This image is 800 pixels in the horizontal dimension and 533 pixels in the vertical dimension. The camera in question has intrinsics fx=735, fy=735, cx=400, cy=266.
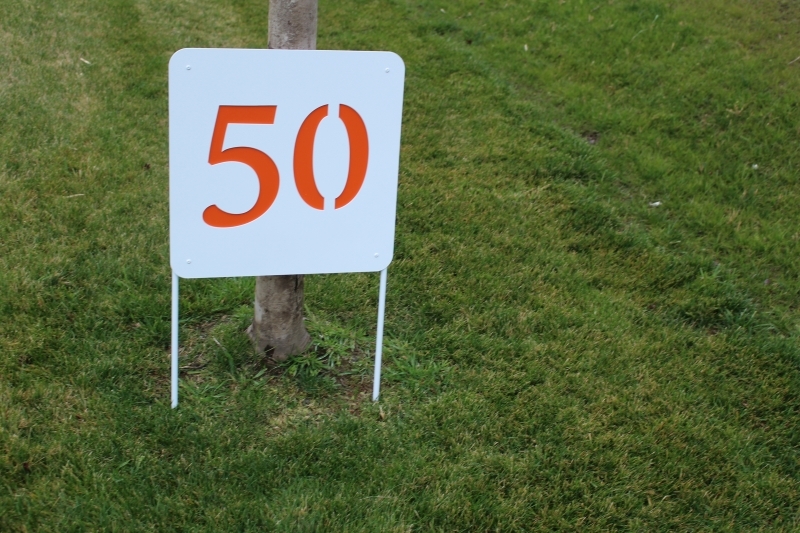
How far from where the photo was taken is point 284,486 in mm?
2535

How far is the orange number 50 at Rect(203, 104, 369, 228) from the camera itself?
2549mm

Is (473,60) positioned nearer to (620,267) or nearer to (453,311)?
(620,267)

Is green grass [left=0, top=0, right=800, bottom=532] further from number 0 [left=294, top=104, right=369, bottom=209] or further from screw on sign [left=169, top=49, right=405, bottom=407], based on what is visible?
number 0 [left=294, top=104, right=369, bottom=209]

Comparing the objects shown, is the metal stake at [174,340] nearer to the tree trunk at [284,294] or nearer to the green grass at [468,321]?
the green grass at [468,321]

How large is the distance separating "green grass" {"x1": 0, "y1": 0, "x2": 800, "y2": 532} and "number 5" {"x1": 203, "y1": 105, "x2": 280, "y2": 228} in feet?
2.30

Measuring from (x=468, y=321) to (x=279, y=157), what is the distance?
1288mm

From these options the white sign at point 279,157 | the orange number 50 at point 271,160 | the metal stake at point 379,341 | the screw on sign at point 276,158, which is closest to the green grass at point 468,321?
the metal stake at point 379,341

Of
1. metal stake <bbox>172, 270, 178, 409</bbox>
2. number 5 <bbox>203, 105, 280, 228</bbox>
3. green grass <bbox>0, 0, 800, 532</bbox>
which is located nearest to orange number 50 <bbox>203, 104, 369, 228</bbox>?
number 5 <bbox>203, 105, 280, 228</bbox>

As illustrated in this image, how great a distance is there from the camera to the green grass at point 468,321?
257 cm

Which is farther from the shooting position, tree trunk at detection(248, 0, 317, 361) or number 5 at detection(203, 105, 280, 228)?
tree trunk at detection(248, 0, 317, 361)

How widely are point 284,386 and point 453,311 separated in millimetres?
921

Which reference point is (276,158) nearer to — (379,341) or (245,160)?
(245,160)

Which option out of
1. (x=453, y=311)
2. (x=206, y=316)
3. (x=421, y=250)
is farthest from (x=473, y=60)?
(x=206, y=316)

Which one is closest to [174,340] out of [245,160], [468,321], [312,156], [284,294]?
[284,294]
